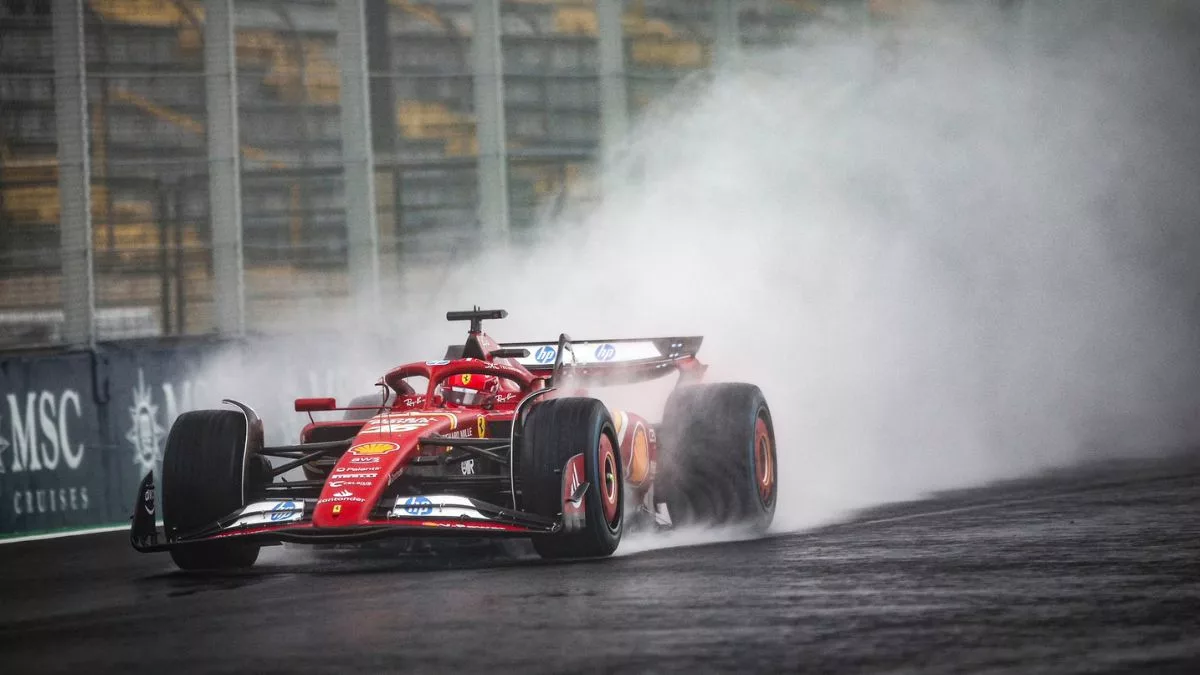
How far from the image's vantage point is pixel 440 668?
631cm

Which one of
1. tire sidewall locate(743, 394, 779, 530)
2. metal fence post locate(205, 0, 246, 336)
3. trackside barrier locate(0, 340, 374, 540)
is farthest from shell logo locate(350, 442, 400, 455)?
metal fence post locate(205, 0, 246, 336)

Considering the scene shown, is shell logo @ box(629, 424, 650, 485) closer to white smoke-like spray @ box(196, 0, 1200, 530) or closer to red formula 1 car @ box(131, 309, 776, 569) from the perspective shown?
red formula 1 car @ box(131, 309, 776, 569)

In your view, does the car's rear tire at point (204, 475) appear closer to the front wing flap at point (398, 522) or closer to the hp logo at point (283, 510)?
the front wing flap at point (398, 522)

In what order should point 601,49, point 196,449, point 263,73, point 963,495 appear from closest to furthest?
point 196,449
point 963,495
point 263,73
point 601,49

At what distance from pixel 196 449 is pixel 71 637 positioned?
2.99 m

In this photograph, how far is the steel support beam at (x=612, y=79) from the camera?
2361 centimetres

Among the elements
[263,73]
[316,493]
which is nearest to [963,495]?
[316,493]

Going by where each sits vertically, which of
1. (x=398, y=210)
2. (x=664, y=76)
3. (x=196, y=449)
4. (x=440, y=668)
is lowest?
(x=440, y=668)

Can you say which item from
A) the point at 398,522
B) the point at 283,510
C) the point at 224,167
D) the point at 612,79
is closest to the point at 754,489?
the point at 398,522

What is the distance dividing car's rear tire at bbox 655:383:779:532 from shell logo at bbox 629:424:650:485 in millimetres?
314

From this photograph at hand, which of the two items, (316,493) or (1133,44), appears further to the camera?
(1133,44)

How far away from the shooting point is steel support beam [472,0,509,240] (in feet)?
75.3

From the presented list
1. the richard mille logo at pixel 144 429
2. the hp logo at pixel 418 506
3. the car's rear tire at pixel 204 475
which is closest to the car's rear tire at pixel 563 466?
the hp logo at pixel 418 506

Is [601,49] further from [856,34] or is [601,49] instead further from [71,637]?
[71,637]
